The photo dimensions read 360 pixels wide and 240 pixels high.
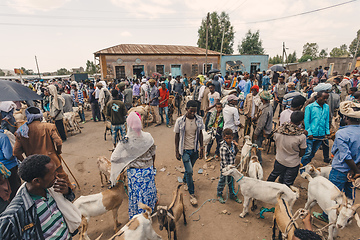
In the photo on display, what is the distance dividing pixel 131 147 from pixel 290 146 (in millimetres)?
2739

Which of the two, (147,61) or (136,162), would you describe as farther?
(147,61)

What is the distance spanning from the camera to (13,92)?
9.62 feet

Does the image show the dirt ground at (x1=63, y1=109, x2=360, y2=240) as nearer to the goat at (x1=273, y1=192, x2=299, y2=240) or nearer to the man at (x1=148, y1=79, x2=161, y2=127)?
the goat at (x1=273, y1=192, x2=299, y2=240)

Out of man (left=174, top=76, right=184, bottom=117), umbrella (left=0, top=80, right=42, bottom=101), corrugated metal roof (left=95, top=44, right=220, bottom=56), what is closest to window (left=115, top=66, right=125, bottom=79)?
corrugated metal roof (left=95, top=44, right=220, bottom=56)

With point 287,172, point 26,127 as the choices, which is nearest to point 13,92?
point 26,127

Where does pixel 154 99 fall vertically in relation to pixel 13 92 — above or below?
below

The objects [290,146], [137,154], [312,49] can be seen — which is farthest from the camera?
[312,49]

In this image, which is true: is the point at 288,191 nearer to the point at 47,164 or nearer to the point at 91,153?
the point at 47,164

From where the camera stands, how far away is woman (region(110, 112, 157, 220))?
285 cm

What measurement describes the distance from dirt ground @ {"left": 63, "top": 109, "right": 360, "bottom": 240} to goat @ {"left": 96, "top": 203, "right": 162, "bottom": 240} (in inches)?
33.7

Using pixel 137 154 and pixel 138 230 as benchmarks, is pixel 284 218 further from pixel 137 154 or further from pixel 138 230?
pixel 137 154

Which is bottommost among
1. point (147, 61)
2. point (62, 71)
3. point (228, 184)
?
point (228, 184)

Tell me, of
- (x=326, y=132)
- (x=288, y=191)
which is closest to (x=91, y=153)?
(x=288, y=191)

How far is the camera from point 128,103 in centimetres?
903
